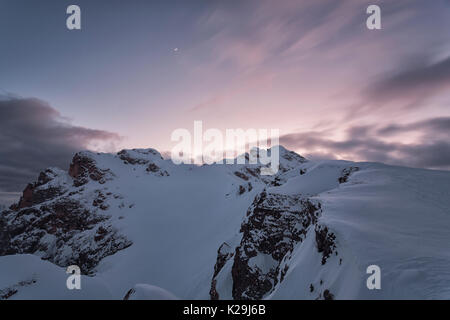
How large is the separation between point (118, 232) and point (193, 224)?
2385 cm

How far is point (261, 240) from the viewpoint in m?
24.2

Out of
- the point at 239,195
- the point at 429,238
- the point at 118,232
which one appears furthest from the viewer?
the point at 239,195

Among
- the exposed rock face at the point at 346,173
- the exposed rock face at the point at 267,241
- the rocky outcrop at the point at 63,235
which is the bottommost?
the rocky outcrop at the point at 63,235

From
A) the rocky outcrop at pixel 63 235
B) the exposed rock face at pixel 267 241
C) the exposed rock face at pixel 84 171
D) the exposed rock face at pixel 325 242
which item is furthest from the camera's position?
the exposed rock face at pixel 84 171

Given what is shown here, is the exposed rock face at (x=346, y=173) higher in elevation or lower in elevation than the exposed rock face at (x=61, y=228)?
higher

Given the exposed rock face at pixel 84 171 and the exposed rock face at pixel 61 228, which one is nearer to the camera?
the exposed rock face at pixel 61 228

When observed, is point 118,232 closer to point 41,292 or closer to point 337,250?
point 41,292

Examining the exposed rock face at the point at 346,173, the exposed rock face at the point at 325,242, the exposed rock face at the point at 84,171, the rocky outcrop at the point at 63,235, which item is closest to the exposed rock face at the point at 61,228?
the rocky outcrop at the point at 63,235

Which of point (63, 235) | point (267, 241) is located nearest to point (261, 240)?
point (267, 241)

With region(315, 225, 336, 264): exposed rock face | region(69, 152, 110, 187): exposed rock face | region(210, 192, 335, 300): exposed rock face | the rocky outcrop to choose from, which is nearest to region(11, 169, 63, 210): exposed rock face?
the rocky outcrop

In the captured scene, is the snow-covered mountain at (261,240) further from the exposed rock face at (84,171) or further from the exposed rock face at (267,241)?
the exposed rock face at (84,171)

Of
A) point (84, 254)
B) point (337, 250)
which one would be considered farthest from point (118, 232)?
point (337, 250)

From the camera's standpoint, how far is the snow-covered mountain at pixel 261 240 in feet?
31.4
